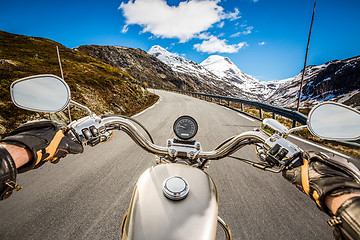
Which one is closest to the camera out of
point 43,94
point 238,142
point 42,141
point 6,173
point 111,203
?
point 6,173

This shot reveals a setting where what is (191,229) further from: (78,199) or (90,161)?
(90,161)

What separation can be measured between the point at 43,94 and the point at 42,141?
16.9 inches

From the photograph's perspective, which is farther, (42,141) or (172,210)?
(42,141)

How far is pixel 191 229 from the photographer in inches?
27.5

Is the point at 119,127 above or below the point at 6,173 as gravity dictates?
above

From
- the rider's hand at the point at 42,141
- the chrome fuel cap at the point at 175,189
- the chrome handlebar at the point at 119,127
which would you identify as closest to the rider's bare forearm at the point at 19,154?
the rider's hand at the point at 42,141

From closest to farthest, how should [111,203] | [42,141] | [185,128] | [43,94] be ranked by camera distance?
1. [42,141]
2. [43,94]
3. [185,128]
4. [111,203]

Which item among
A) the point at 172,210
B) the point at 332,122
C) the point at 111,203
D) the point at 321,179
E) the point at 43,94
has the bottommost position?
the point at 111,203

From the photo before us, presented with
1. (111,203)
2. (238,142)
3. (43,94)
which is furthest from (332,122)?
(111,203)

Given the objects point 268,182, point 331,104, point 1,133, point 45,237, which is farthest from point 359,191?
point 1,133

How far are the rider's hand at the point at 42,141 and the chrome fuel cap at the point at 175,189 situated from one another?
2.66 ft

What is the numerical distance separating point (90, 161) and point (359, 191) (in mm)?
3623

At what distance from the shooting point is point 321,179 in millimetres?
842

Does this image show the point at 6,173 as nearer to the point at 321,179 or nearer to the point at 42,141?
the point at 42,141
